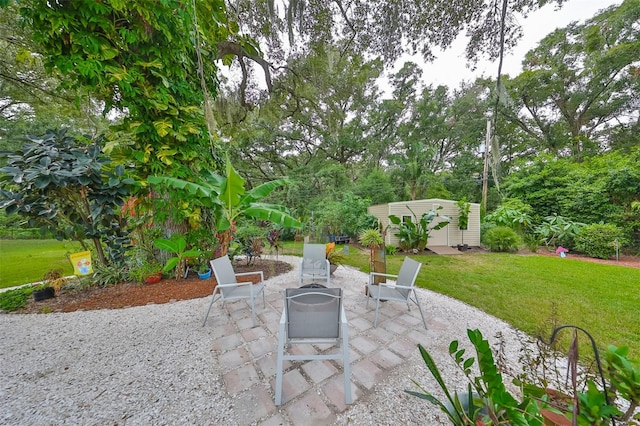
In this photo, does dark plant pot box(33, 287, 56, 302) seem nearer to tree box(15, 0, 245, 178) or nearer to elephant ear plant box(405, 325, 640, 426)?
tree box(15, 0, 245, 178)

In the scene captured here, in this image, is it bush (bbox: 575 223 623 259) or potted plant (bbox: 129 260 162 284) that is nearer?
potted plant (bbox: 129 260 162 284)

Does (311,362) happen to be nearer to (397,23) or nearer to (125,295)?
(125,295)

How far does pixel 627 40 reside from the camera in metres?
10.1

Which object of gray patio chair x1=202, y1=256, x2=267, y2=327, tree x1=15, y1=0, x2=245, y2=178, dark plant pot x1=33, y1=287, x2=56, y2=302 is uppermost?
tree x1=15, y1=0, x2=245, y2=178

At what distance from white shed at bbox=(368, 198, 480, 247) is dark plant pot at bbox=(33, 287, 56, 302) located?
9121mm

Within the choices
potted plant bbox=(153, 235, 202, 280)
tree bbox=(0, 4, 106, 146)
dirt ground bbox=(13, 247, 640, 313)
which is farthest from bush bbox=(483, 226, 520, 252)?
tree bbox=(0, 4, 106, 146)

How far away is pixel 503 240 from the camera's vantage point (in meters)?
8.03

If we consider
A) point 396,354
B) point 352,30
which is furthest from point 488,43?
point 396,354

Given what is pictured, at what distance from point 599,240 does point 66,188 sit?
1429 cm

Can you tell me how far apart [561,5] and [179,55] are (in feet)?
20.4

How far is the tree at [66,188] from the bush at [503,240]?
11.3 metres

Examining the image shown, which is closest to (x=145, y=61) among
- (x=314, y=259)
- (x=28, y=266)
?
(x=314, y=259)

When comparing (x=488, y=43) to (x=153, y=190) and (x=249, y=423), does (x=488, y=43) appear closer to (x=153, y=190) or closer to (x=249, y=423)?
(x=249, y=423)

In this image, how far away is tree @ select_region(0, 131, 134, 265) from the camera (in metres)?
3.33
